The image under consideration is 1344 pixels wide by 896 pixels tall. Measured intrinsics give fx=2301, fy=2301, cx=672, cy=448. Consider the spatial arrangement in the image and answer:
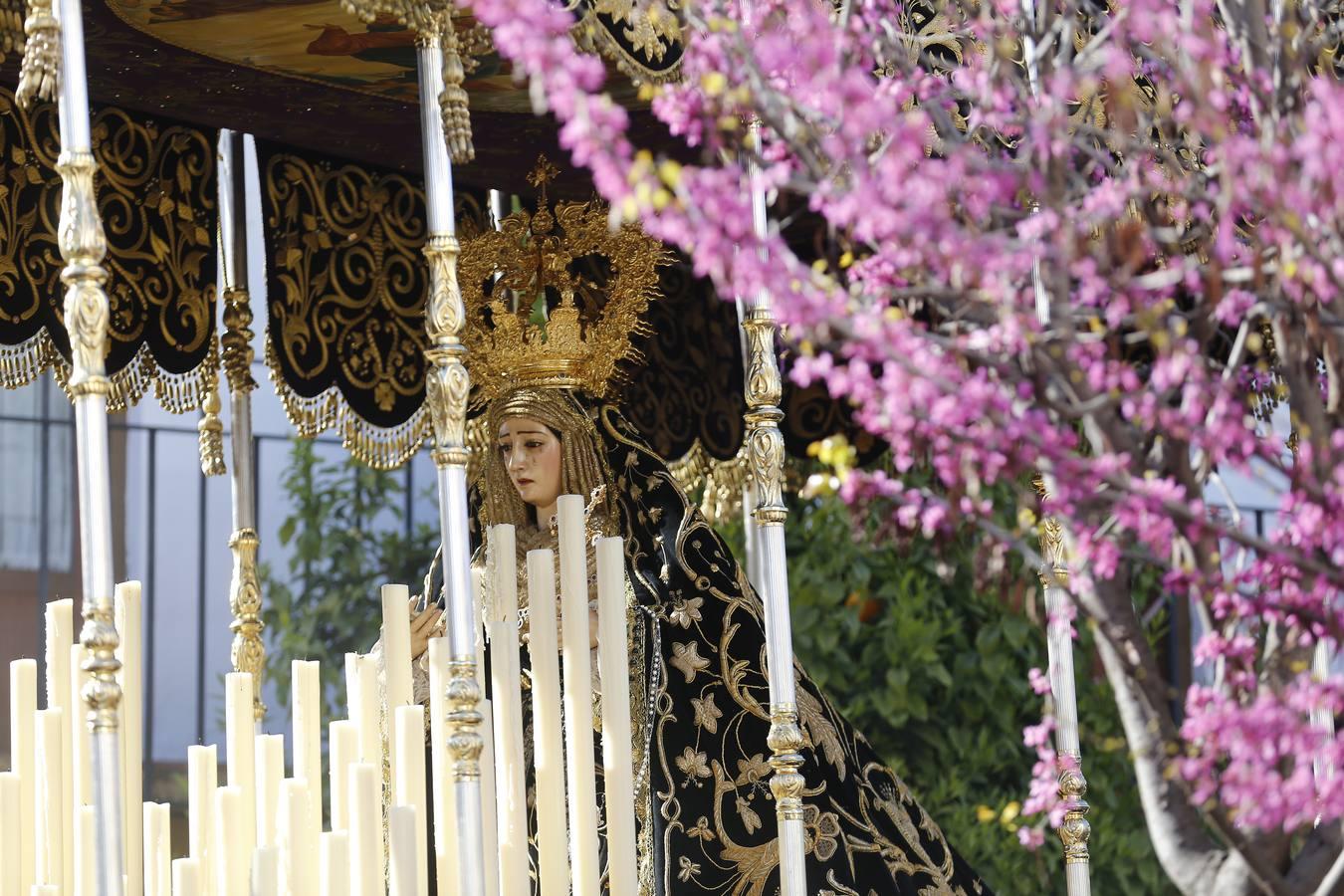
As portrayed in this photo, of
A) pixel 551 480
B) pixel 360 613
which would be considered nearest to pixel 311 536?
pixel 360 613

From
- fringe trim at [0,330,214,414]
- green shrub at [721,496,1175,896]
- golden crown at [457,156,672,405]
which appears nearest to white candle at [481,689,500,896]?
golden crown at [457,156,672,405]

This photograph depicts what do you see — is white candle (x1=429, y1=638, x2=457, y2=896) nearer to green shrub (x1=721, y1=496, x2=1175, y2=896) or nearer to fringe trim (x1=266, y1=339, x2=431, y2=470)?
fringe trim (x1=266, y1=339, x2=431, y2=470)

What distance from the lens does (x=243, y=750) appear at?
4.20 m

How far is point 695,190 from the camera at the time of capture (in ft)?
7.72

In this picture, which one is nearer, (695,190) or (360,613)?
(695,190)

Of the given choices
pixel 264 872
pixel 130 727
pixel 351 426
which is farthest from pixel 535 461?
pixel 264 872

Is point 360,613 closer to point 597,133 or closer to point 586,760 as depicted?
point 586,760

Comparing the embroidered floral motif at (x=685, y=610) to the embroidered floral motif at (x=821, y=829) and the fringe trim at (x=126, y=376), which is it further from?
the fringe trim at (x=126, y=376)

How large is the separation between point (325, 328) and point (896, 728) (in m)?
3.67

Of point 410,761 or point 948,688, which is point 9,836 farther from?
point 948,688

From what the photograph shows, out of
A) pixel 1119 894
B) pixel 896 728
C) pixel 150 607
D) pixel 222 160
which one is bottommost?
pixel 1119 894

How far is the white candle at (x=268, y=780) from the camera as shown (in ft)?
13.1

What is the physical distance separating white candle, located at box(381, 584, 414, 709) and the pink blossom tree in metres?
1.64

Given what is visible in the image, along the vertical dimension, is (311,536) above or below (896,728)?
above
